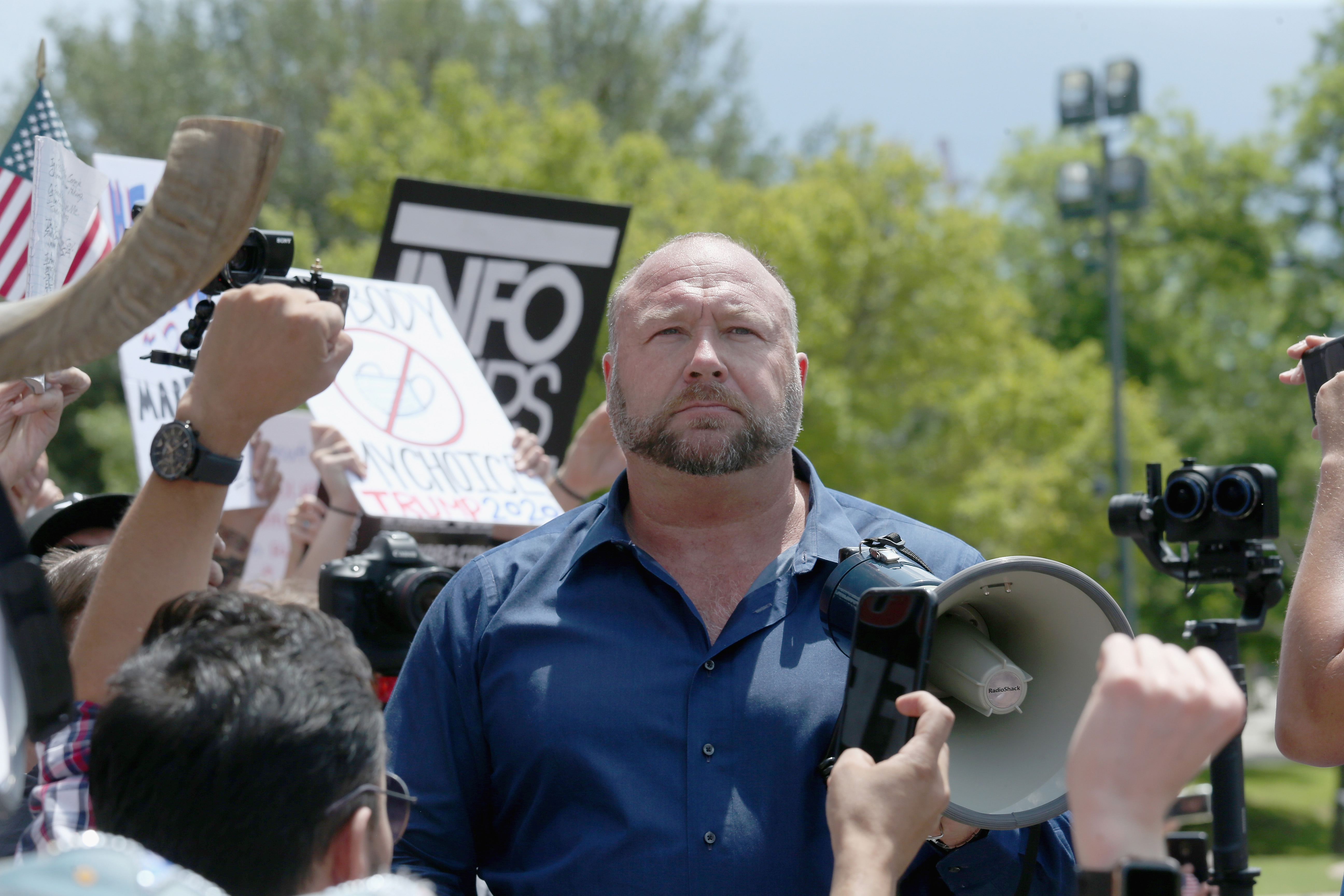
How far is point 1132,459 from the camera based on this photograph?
18.1 m

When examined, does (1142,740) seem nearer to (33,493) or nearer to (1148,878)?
(1148,878)

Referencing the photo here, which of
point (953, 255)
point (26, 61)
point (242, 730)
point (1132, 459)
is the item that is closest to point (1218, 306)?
point (1132, 459)

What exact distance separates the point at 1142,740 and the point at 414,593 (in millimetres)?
1897

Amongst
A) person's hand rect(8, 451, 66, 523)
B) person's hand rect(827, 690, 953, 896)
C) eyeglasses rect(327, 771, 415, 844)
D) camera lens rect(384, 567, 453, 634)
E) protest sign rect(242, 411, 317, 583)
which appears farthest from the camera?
protest sign rect(242, 411, 317, 583)

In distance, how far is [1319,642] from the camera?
2.00 metres

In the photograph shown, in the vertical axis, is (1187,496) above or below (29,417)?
below

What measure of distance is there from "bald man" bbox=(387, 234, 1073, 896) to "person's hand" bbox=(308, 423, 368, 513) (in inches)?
48.8

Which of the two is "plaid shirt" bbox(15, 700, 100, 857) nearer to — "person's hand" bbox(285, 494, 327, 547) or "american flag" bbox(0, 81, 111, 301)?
"american flag" bbox(0, 81, 111, 301)

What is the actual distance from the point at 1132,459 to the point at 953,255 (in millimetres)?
3979

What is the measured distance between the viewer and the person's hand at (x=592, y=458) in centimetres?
435

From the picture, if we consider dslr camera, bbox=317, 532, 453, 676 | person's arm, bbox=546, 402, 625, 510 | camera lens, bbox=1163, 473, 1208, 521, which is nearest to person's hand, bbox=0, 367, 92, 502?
dslr camera, bbox=317, 532, 453, 676

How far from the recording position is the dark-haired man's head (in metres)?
1.32

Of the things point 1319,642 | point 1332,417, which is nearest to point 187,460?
point 1319,642

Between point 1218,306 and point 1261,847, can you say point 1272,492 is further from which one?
point 1218,306
